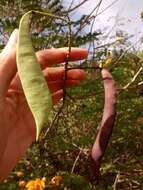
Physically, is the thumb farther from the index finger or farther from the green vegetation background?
the green vegetation background

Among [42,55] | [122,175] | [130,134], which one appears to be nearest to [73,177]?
[122,175]

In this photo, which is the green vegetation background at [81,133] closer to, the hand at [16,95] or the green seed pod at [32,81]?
the hand at [16,95]

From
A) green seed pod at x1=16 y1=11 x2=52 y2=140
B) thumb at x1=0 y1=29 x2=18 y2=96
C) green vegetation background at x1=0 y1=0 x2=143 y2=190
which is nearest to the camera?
green seed pod at x1=16 y1=11 x2=52 y2=140

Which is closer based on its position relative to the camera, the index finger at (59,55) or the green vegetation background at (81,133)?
the index finger at (59,55)

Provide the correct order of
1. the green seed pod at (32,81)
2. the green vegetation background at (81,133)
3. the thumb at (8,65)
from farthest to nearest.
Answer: the green vegetation background at (81,133), the thumb at (8,65), the green seed pod at (32,81)

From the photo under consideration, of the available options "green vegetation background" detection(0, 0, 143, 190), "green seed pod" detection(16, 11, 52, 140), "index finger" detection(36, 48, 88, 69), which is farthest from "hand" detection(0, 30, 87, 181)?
"green vegetation background" detection(0, 0, 143, 190)

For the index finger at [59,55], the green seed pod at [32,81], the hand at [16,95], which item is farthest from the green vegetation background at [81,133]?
the green seed pod at [32,81]
